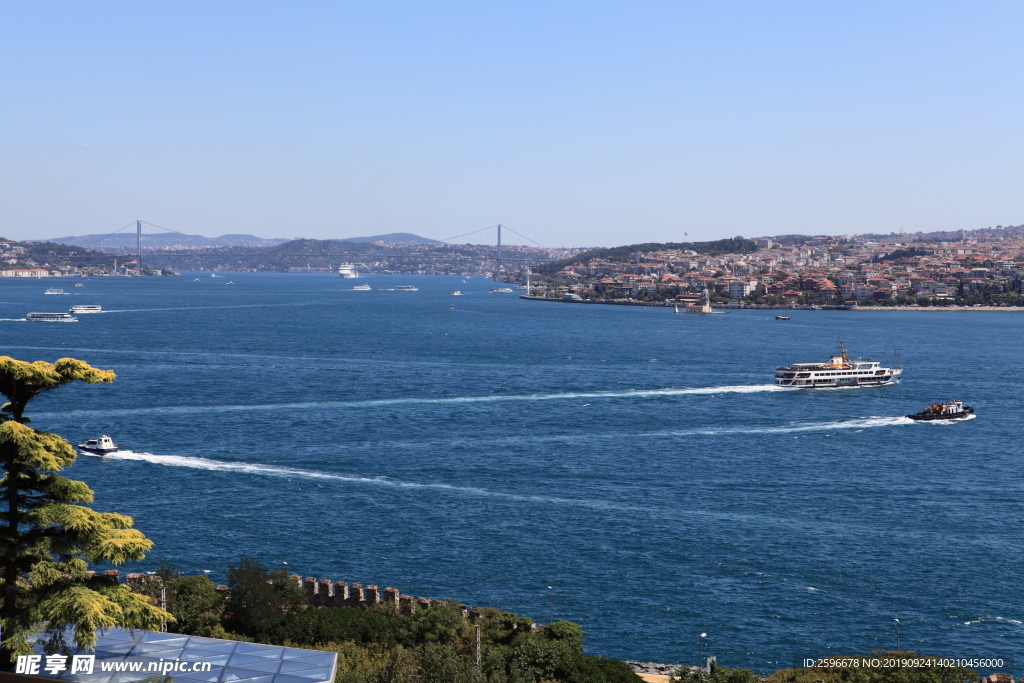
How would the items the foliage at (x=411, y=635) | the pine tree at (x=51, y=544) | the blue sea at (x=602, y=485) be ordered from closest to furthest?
the pine tree at (x=51, y=544)
the foliage at (x=411, y=635)
the blue sea at (x=602, y=485)

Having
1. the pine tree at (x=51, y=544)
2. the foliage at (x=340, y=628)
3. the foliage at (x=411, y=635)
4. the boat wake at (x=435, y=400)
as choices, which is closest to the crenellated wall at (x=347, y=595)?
the foliage at (x=411, y=635)

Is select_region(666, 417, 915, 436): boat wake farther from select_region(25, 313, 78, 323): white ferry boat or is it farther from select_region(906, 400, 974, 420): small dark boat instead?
select_region(25, 313, 78, 323): white ferry boat

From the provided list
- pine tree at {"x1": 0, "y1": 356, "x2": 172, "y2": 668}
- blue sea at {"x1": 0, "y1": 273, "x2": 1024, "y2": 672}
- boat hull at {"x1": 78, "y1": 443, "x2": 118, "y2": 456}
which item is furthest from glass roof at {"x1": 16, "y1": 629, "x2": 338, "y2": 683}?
boat hull at {"x1": 78, "y1": 443, "x2": 118, "y2": 456}

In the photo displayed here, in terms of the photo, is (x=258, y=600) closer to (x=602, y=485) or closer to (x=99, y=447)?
(x=602, y=485)

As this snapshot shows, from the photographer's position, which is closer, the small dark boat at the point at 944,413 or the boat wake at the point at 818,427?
the boat wake at the point at 818,427

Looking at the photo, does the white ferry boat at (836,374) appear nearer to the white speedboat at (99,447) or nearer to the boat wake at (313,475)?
the boat wake at (313,475)

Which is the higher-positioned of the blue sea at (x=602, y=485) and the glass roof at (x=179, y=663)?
the glass roof at (x=179, y=663)

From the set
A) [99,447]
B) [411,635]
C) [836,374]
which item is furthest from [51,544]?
[836,374]
